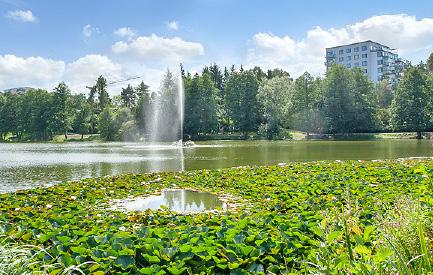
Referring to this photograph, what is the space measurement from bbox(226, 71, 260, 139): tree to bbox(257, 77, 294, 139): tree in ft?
5.09

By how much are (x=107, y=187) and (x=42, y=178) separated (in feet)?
20.3

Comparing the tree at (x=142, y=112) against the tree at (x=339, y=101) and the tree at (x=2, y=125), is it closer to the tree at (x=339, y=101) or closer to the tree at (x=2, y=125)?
the tree at (x=339, y=101)

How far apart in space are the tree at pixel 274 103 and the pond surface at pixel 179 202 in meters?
44.4

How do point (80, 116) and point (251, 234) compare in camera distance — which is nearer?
point (251, 234)

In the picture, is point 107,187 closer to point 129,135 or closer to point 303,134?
point 303,134

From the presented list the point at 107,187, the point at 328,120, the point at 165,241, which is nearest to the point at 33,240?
the point at 165,241

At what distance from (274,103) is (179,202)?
4754 centimetres

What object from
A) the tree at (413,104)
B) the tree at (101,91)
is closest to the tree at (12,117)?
the tree at (101,91)

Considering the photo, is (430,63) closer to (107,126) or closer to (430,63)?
(430,63)

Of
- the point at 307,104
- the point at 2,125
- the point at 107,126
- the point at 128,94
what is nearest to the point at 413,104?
the point at 307,104

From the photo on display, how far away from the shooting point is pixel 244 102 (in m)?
58.2

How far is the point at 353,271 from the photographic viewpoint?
2.23 m

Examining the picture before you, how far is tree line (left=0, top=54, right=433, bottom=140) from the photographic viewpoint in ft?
161

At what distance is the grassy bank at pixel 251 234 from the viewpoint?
2.52 meters
